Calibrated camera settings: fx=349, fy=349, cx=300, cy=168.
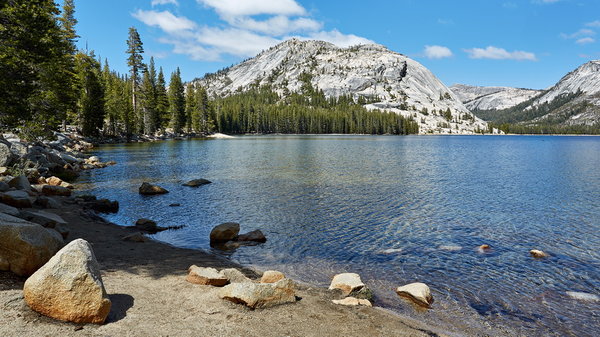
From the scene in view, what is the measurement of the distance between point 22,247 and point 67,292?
2336mm

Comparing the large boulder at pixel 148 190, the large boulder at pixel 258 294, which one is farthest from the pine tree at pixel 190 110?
the large boulder at pixel 258 294

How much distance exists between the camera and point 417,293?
33.8ft

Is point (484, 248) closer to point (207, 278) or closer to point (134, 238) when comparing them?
point (207, 278)

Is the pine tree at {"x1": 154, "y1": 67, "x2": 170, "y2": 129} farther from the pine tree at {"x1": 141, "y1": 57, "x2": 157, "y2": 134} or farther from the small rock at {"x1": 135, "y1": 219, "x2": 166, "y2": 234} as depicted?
the small rock at {"x1": 135, "y1": 219, "x2": 166, "y2": 234}

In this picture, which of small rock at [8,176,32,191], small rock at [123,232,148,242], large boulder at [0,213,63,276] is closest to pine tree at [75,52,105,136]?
small rock at [8,176,32,191]

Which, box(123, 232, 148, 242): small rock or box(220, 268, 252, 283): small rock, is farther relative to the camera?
box(123, 232, 148, 242): small rock

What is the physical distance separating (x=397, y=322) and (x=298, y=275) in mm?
4442

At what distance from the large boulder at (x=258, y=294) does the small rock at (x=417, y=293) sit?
3684 mm

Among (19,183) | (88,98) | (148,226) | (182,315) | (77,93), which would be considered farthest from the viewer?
(88,98)

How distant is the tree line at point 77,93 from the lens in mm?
23531

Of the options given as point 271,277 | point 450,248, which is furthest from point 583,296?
point 271,277

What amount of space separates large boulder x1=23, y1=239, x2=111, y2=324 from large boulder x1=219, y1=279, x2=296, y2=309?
2772 millimetres

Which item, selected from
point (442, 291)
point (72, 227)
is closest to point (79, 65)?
Result: point (72, 227)

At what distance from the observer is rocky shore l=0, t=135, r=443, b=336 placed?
6.63 m
